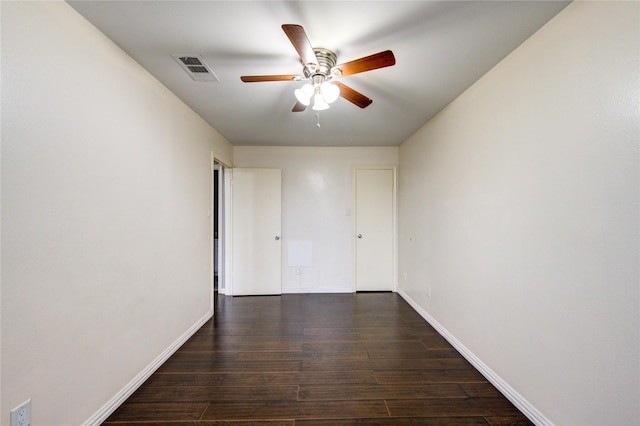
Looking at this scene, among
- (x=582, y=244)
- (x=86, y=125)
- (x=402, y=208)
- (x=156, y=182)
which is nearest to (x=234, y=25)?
(x=86, y=125)

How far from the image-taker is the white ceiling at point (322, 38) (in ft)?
4.66

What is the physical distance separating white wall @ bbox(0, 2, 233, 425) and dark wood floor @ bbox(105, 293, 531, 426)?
13.8 inches

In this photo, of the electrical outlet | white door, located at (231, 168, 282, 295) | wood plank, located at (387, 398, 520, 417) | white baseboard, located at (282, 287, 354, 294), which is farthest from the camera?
white baseboard, located at (282, 287, 354, 294)

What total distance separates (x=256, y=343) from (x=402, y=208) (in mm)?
2730

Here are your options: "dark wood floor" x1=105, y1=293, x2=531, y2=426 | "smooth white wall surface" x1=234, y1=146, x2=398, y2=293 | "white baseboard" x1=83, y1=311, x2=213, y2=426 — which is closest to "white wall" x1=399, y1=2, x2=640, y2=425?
"dark wood floor" x1=105, y1=293, x2=531, y2=426

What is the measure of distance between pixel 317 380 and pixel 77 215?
1.88 meters

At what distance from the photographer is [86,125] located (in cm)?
151

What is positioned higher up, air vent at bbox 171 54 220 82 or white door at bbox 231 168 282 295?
air vent at bbox 171 54 220 82

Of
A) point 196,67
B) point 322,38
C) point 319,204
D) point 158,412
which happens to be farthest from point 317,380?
point 319,204

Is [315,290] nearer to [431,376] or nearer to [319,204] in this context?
[319,204]

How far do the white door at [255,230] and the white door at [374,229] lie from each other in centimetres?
128

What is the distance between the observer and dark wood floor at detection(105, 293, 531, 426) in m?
1.68

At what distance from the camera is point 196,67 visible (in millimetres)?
1971

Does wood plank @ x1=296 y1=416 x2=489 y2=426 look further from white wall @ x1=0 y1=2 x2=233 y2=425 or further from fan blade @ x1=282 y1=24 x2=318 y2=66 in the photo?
fan blade @ x1=282 y1=24 x2=318 y2=66
